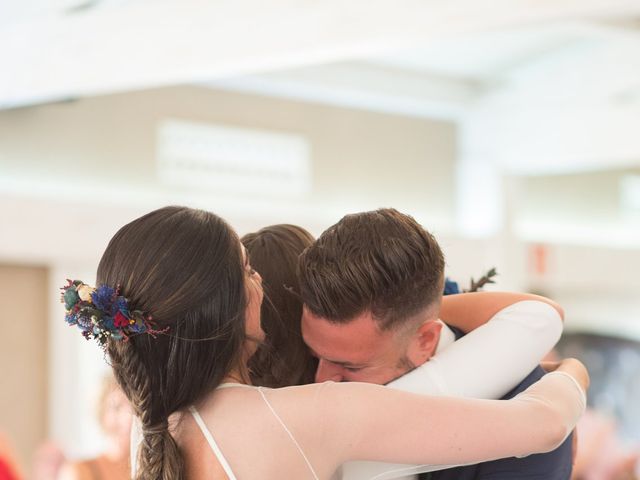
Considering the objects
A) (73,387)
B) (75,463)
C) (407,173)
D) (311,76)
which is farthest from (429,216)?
(75,463)

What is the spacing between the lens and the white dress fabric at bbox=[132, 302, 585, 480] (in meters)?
1.33

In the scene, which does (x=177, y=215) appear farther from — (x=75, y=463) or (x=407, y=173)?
(x=407, y=173)

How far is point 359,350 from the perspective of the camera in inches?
58.2

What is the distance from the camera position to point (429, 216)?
7570 mm

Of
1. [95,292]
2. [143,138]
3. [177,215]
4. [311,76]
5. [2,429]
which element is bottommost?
[2,429]

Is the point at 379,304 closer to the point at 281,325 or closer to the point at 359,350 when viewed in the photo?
the point at 359,350

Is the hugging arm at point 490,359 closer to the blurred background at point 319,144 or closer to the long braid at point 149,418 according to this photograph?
the long braid at point 149,418

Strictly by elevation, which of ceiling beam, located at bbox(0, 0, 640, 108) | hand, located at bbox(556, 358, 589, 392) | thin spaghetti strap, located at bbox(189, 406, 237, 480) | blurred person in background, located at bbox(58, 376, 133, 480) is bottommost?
blurred person in background, located at bbox(58, 376, 133, 480)

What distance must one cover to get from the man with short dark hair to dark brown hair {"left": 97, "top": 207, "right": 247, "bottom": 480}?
130 mm

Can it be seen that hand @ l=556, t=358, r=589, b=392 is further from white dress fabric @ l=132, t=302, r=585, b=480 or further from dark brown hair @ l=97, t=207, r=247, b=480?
dark brown hair @ l=97, t=207, r=247, b=480

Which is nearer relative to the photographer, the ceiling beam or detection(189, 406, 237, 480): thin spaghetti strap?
detection(189, 406, 237, 480): thin spaghetti strap

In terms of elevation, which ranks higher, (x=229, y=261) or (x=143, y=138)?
(x=143, y=138)

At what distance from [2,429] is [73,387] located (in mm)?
445

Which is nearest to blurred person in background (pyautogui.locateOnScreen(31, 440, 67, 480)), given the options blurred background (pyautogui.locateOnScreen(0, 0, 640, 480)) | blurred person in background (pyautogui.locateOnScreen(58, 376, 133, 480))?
blurred background (pyautogui.locateOnScreen(0, 0, 640, 480))
